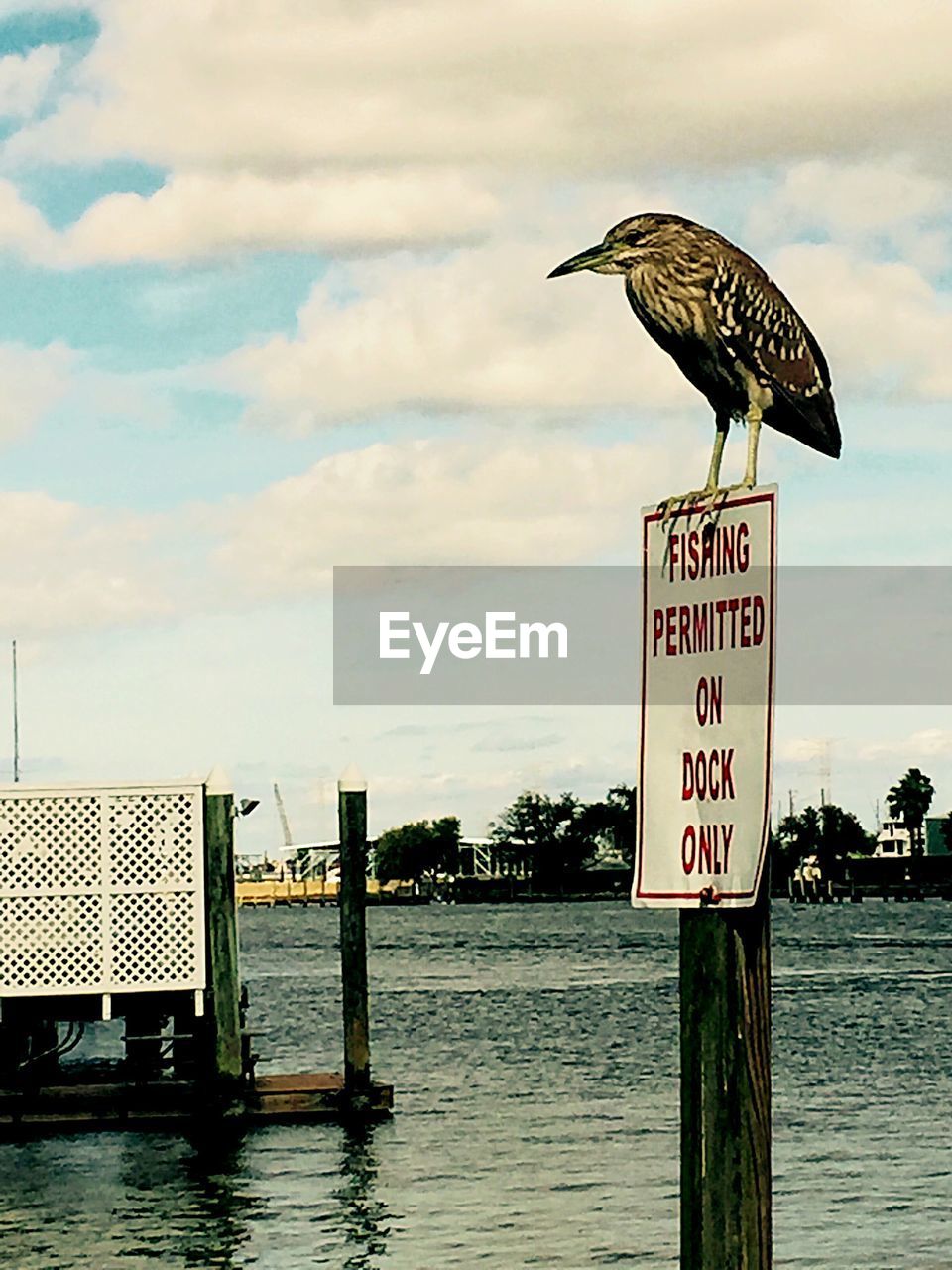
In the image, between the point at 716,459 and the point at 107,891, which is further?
A: the point at 107,891

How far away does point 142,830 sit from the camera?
976 inches

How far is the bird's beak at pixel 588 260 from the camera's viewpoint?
223 inches

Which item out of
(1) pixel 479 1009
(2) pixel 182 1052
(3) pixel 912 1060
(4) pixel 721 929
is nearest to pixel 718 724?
(4) pixel 721 929

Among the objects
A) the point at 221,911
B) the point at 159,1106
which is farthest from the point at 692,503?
the point at 159,1106

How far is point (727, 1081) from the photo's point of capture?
468cm

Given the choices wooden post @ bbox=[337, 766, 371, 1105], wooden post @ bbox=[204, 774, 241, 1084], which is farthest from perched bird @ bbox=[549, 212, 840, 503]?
wooden post @ bbox=[337, 766, 371, 1105]

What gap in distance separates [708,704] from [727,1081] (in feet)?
2.60

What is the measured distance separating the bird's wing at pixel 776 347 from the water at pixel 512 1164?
15.8m

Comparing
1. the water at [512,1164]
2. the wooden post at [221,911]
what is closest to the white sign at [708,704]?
the water at [512,1164]

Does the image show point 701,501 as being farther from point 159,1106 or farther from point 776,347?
point 159,1106

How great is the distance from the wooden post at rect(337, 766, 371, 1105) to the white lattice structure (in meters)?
2.07

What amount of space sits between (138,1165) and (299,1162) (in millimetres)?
1879

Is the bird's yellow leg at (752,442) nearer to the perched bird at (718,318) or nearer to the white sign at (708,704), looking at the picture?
the perched bird at (718,318)

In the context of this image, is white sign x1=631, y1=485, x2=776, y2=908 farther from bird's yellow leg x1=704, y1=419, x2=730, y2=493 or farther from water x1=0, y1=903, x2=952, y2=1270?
water x1=0, y1=903, x2=952, y2=1270
